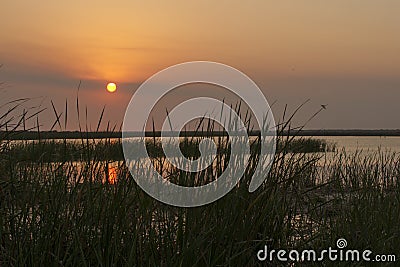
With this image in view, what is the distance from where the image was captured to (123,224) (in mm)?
2852

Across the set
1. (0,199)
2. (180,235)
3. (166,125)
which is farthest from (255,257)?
(0,199)

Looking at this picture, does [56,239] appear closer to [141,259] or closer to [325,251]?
[141,259]

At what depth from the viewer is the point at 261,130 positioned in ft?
11.6

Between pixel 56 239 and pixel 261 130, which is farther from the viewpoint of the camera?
pixel 261 130

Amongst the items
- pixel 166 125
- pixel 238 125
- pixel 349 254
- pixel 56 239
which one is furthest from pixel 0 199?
pixel 349 254

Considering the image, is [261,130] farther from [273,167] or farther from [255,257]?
[255,257]

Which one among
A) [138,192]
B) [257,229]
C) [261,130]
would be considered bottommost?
[257,229]

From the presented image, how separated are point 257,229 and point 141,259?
0.79 metres

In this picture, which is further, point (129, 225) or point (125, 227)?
point (129, 225)

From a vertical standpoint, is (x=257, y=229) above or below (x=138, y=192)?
below

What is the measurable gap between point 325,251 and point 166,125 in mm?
1448

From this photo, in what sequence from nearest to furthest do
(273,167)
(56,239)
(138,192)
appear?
(56,239), (138,192), (273,167)

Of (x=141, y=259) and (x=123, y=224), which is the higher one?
(x=123, y=224)

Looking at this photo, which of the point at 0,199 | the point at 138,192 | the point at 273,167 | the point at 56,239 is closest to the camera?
the point at 56,239
